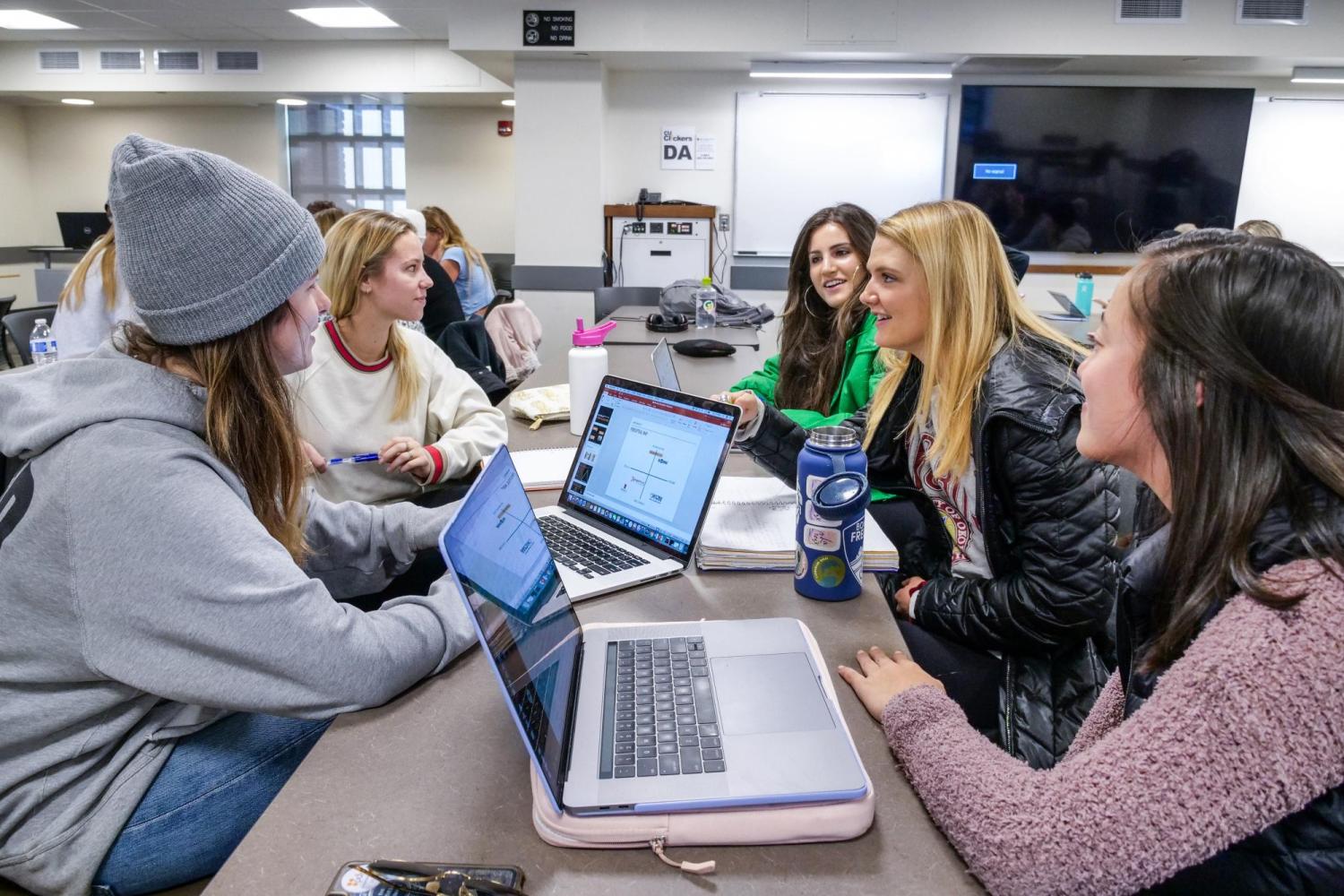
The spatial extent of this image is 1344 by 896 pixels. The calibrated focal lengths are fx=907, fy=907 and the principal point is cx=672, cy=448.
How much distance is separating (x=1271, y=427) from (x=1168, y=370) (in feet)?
0.31

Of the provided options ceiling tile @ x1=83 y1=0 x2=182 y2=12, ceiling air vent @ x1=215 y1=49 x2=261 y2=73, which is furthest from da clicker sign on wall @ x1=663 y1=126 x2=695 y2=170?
ceiling air vent @ x1=215 y1=49 x2=261 y2=73

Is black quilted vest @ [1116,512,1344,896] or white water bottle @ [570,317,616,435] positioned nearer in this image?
black quilted vest @ [1116,512,1344,896]

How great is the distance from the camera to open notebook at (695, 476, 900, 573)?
1.37 metres

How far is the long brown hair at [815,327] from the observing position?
2592 millimetres

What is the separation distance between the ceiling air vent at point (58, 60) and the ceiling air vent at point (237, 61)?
4.31 feet

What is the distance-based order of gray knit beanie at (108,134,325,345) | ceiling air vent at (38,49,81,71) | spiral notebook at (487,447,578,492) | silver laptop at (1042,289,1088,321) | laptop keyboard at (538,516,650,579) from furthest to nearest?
1. ceiling air vent at (38,49,81,71)
2. silver laptop at (1042,289,1088,321)
3. spiral notebook at (487,447,578,492)
4. laptop keyboard at (538,516,650,579)
5. gray knit beanie at (108,134,325,345)

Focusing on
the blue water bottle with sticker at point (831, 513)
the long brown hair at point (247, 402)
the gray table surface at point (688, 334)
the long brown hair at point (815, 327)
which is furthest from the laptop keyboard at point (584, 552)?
the gray table surface at point (688, 334)

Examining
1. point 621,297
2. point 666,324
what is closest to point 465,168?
point 621,297

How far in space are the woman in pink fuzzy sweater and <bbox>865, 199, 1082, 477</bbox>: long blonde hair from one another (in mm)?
633

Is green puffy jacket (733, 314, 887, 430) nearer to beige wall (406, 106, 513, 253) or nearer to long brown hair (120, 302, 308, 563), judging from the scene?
long brown hair (120, 302, 308, 563)

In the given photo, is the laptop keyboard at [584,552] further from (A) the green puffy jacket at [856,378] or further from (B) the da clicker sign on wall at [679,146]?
(B) the da clicker sign on wall at [679,146]

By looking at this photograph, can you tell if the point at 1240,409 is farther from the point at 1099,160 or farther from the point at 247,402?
the point at 1099,160

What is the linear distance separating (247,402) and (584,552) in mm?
532

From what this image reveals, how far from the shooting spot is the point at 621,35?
Result: 5.71 m
